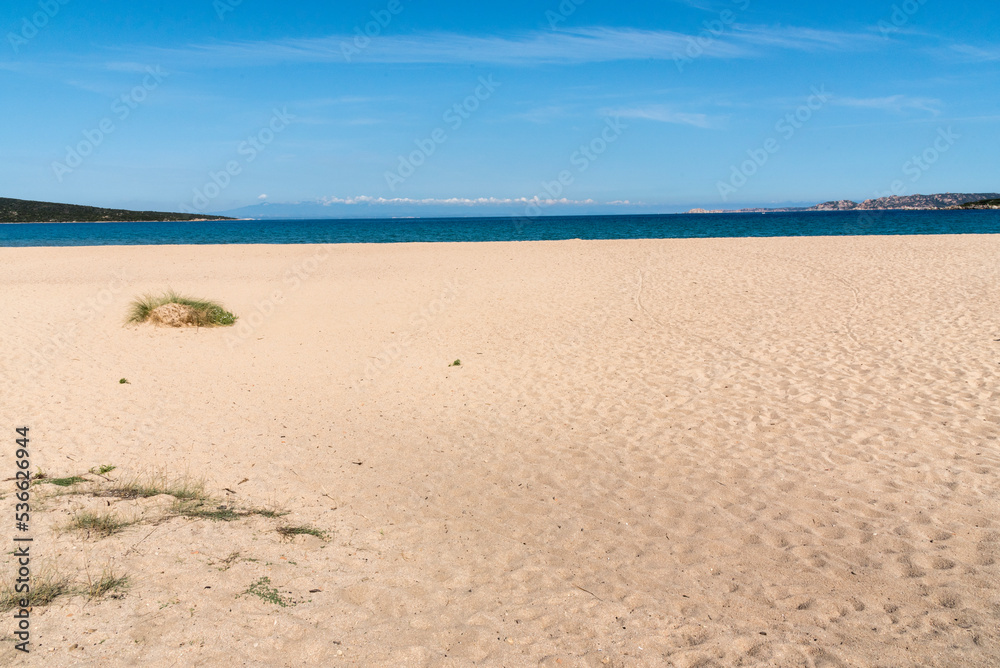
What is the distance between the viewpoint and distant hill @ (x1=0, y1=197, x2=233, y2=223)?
391 ft

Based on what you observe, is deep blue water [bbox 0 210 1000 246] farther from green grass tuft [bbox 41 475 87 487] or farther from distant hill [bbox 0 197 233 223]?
distant hill [bbox 0 197 233 223]

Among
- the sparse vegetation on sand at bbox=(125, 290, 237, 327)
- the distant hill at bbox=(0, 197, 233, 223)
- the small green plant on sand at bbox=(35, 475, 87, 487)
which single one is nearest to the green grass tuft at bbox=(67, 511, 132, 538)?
the small green plant on sand at bbox=(35, 475, 87, 487)

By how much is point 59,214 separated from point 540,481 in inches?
6269

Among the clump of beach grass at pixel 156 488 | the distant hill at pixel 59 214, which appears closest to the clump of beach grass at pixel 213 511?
the clump of beach grass at pixel 156 488

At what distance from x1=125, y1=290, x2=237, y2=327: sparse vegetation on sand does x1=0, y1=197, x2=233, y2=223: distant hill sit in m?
129

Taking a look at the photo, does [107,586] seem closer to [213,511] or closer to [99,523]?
[99,523]

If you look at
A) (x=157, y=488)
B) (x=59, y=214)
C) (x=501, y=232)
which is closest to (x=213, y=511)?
(x=157, y=488)

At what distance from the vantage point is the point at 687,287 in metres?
16.7

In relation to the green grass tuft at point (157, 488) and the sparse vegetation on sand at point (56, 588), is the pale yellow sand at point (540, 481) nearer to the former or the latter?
the sparse vegetation on sand at point (56, 588)

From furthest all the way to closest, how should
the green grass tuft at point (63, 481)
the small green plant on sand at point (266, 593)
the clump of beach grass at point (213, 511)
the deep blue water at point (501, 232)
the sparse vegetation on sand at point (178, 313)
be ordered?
the deep blue water at point (501, 232)
the sparse vegetation on sand at point (178, 313)
the green grass tuft at point (63, 481)
the clump of beach grass at point (213, 511)
the small green plant on sand at point (266, 593)

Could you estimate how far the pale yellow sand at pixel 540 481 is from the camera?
11.0 feet

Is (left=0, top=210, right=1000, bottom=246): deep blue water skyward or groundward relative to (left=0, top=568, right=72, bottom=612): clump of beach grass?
skyward

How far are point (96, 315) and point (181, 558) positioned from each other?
12130mm

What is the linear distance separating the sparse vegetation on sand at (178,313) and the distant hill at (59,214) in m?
129
